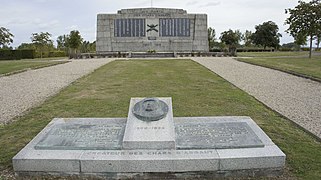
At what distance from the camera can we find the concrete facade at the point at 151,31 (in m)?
42.8

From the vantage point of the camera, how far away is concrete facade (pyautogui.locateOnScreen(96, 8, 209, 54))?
42844 millimetres

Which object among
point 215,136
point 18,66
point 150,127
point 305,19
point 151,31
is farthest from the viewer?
point 151,31

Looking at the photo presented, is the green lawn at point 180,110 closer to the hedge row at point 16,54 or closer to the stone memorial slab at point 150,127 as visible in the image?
the stone memorial slab at point 150,127

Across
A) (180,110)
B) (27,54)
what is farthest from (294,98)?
(27,54)

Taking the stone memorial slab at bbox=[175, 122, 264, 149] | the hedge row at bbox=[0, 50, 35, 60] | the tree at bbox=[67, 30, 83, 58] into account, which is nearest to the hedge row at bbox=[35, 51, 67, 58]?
the hedge row at bbox=[0, 50, 35, 60]

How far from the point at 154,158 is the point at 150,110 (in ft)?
3.01

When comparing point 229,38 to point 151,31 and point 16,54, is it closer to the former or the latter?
point 151,31

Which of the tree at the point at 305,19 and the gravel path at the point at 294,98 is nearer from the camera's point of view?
the gravel path at the point at 294,98

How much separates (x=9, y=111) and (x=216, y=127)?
570 centimetres

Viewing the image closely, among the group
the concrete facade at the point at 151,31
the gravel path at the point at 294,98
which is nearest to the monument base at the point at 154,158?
the gravel path at the point at 294,98

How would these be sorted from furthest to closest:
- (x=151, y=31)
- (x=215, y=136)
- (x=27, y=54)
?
1. (x=151, y=31)
2. (x=27, y=54)
3. (x=215, y=136)

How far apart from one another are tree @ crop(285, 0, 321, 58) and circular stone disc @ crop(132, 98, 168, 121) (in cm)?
2765

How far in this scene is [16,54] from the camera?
133 feet

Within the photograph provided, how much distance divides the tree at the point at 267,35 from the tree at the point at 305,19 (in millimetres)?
38147
